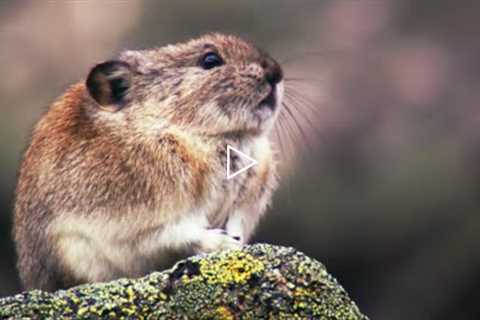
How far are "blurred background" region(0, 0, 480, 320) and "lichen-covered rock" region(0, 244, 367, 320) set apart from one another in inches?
198

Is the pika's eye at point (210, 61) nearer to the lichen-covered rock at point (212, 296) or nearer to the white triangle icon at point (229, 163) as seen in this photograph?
the white triangle icon at point (229, 163)

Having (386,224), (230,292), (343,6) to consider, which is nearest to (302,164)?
(386,224)

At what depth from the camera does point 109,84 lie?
308 inches

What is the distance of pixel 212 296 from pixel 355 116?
8.31m

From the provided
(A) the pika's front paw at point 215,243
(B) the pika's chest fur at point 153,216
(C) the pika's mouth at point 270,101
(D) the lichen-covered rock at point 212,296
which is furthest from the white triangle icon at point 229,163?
(D) the lichen-covered rock at point 212,296

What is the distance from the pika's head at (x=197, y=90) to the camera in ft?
25.4

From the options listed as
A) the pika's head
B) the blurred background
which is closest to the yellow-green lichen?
the pika's head

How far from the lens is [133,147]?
25.0ft

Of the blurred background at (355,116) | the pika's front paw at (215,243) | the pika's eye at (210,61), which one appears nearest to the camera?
the pika's front paw at (215,243)

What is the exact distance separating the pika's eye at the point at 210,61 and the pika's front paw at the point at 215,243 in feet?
3.19

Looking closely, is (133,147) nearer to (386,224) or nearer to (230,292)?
(230,292)

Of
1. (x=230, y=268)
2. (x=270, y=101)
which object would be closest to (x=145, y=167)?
(x=270, y=101)

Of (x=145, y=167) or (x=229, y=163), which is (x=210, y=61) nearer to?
(x=229, y=163)

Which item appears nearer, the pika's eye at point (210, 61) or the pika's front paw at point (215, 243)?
the pika's front paw at point (215, 243)
